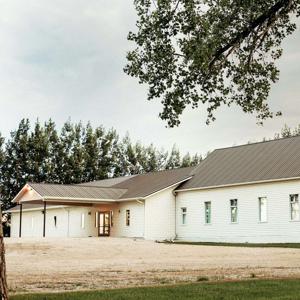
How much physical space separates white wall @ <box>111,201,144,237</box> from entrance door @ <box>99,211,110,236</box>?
87 cm

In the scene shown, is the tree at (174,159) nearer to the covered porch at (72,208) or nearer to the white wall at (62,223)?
the white wall at (62,223)

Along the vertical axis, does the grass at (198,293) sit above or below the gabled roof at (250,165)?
below

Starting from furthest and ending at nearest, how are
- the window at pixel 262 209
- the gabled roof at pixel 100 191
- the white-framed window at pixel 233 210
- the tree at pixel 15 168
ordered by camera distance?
the tree at pixel 15 168, the gabled roof at pixel 100 191, the white-framed window at pixel 233 210, the window at pixel 262 209

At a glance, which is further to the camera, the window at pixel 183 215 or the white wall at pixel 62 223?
the white wall at pixel 62 223

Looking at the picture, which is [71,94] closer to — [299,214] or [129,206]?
[129,206]

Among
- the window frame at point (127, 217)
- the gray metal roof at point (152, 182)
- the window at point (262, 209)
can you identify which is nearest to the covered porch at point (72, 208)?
the window frame at point (127, 217)

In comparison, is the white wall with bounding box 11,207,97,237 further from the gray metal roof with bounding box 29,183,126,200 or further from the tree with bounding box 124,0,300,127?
the tree with bounding box 124,0,300,127

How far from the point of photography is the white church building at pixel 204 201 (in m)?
35.3

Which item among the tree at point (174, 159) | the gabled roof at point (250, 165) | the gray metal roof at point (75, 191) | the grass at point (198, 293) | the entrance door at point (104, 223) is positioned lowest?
the grass at point (198, 293)

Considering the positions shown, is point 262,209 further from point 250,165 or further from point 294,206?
point 250,165

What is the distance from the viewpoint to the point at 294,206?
34406mm

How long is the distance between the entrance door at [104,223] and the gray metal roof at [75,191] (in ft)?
6.26

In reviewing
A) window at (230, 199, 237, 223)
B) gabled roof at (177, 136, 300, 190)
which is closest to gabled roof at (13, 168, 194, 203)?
gabled roof at (177, 136, 300, 190)

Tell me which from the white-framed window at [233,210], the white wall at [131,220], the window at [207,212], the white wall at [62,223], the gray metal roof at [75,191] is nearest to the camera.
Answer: the white-framed window at [233,210]
